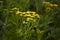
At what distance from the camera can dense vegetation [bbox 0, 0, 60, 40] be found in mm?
2312

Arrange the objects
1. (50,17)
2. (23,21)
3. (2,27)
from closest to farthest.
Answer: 1. (23,21)
2. (2,27)
3. (50,17)

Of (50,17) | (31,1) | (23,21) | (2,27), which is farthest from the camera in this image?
(31,1)

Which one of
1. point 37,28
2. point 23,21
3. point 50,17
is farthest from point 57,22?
point 23,21

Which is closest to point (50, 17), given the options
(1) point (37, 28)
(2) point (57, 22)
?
(2) point (57, 22)

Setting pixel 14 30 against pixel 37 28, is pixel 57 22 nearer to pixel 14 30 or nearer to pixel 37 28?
pixel 37 28

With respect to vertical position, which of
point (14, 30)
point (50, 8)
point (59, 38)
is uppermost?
A: point (50, 8)

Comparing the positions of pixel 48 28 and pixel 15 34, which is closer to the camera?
pixel 15 34

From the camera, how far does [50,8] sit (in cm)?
270

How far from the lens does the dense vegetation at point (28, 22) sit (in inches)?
91.0

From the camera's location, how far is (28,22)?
228cm

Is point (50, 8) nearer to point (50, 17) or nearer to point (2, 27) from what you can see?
point (50, 17)

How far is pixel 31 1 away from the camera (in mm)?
3229

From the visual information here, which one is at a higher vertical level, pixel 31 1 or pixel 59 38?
pixel 31 1

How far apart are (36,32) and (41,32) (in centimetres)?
10
